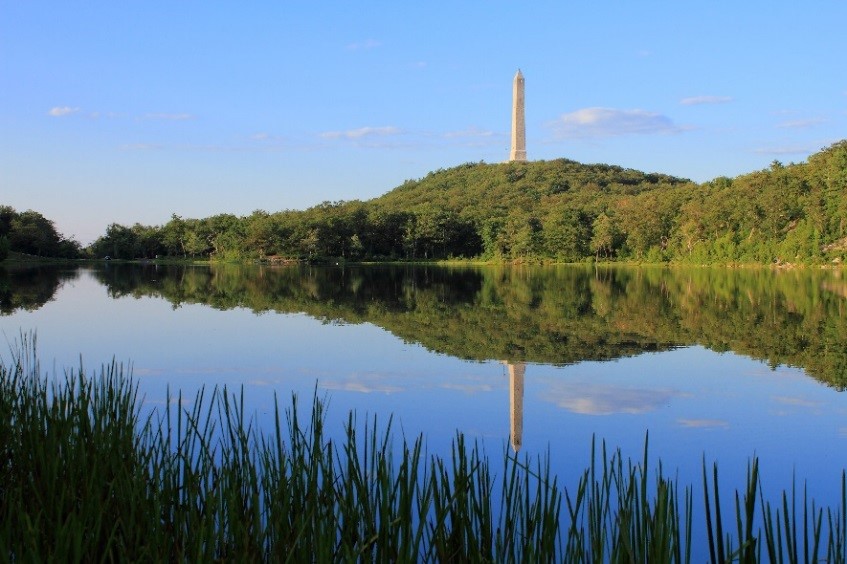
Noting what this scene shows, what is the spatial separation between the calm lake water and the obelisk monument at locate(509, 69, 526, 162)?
199 ft

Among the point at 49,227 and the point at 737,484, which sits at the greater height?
the point at 49,227

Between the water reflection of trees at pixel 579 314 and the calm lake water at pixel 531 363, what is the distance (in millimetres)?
64

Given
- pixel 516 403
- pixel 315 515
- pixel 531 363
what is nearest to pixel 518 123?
pixel 531 363

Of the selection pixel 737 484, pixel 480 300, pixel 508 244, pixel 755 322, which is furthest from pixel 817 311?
pixel 508 244

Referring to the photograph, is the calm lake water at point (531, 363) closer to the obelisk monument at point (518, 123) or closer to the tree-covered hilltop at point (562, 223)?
the tree-covered hilltop at point (562, 223)

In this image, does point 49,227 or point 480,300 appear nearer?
point 480,300

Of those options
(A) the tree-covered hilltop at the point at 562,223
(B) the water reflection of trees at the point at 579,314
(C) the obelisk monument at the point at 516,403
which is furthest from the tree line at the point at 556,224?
(C) the obelisk monument at the point at 516,403

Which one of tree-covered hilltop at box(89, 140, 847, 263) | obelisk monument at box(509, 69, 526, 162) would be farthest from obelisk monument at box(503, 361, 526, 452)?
obelisk monument at box(509, 69, 526, 162)

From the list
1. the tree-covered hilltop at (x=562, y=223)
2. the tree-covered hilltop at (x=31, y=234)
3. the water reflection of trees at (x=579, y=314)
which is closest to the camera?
the water reflection of trees at (x=579, y=314)

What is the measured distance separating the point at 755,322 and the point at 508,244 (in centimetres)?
3939

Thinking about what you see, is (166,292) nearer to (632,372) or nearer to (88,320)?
(88,320)

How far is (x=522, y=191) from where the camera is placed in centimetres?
7050

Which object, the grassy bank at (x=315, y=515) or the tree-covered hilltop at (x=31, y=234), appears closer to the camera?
the grassy bank at (x=315, y=515)

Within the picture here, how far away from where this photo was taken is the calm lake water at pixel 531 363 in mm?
6273
